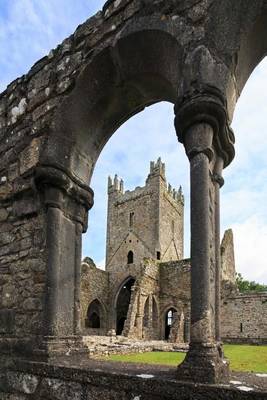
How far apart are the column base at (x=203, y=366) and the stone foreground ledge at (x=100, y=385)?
8 centimetres

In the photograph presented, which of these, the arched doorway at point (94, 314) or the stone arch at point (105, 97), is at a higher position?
the stone arch at point (105, 97)

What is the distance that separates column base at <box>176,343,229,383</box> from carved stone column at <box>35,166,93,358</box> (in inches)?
55.1

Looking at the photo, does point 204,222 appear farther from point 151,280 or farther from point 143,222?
point 143,222

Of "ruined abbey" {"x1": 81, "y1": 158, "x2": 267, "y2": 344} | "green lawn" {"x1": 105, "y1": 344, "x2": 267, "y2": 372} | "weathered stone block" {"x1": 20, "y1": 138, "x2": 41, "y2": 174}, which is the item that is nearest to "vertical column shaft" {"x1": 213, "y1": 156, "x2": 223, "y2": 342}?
"weathered stone block" {"x1": 20, "y1": 138, "x2": 41, "y2": 174}

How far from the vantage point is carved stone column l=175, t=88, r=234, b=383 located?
236cm

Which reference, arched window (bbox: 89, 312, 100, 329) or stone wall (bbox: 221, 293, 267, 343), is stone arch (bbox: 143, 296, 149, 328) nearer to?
stone wall (bbox: 221, 293, 267, 343)

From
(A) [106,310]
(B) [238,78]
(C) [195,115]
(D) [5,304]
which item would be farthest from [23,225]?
(A) [106,310]

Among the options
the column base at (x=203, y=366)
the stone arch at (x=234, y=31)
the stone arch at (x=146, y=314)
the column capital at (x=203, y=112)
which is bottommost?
the stone arch at (x=146, y=314)

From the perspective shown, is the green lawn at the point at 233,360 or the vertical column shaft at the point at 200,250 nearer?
the vertical column shaft at the point at 200,250

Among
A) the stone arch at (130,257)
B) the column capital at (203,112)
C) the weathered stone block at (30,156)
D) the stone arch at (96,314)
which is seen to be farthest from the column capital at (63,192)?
the stone arch at (130,257)

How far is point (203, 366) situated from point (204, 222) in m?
0.86

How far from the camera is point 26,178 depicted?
4004 mm

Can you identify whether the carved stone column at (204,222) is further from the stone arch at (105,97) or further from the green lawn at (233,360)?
the green lawn at (233,360)

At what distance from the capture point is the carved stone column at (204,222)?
2359 millimetres
